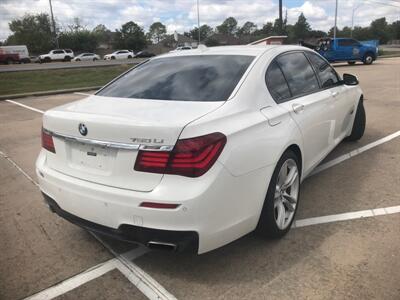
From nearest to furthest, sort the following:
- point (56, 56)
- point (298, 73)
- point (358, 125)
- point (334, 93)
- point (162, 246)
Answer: point (162, 246) < point (298, 73) < point (334, 93) < point (358, 125) < point (56, 56)

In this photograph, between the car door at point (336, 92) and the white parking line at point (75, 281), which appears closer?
the white parking line at point (75, 281)

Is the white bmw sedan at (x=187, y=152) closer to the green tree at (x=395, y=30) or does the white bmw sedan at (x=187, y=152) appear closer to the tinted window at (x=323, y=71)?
the tinted window at (x=323, y=71)

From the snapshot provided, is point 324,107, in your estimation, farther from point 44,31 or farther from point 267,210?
point 44,31

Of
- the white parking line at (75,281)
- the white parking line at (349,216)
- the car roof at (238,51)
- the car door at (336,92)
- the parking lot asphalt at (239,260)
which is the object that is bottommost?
the white parking line at (349,216)

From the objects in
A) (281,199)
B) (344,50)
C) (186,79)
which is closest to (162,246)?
(281,199)

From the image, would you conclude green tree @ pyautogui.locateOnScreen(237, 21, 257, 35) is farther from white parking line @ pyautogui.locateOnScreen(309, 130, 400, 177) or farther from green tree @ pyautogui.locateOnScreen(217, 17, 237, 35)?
white parking line @ pyautogui.locateOnScreen(309, 130, 400, 177)

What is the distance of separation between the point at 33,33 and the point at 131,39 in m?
18.2

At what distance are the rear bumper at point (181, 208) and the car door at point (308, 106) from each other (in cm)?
97

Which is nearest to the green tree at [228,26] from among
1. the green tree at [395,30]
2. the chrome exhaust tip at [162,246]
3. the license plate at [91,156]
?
the green tree at [395,30]

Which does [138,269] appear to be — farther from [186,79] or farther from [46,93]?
[46,93]

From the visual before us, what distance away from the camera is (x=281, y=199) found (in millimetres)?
3494

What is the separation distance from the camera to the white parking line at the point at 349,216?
12.4 feet

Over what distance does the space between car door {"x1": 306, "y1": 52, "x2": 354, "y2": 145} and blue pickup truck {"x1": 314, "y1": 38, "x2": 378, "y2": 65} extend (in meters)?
22.4

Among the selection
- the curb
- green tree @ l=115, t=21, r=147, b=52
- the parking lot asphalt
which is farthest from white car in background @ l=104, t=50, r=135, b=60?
the parking lot asphalt
